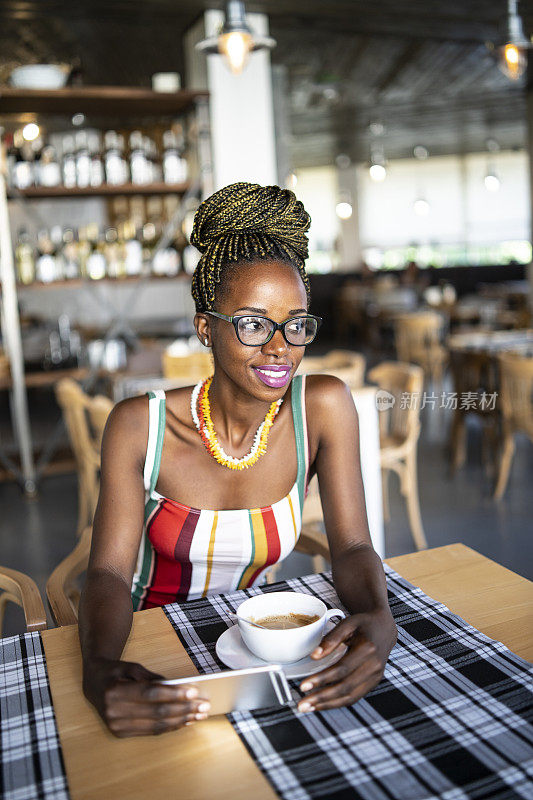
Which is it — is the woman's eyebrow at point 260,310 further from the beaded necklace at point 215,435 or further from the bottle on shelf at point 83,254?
the bottle on shelf at point 83,254

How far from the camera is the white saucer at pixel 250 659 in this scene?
0.94 meters

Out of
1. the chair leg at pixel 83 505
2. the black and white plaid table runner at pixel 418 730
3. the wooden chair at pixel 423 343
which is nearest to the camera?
the black and white plaid table runner at pixel 418 730

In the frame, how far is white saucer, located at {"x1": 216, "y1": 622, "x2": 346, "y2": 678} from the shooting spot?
0.94m

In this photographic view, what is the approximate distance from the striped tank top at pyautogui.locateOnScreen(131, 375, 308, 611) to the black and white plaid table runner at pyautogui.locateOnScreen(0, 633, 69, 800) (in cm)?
38

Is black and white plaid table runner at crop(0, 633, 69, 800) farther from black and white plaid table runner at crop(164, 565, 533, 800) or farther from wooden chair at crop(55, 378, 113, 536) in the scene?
wooden chair at crop(55, 378, 113, 536)

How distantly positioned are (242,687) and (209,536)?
22.0 inches

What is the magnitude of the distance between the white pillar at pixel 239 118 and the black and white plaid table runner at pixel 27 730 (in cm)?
404

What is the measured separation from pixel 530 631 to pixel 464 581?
0.58ft

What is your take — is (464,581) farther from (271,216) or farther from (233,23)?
(233,23)

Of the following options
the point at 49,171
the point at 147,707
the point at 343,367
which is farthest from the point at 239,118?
the point at 147,707

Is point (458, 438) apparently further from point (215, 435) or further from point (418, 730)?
point (418, 730)

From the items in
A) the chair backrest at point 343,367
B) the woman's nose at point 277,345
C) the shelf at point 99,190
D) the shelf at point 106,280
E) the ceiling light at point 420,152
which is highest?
the ceiling light at point 420,152

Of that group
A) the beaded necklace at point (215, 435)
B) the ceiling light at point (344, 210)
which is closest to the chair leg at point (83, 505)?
the beaded necklace at point (215, 435)

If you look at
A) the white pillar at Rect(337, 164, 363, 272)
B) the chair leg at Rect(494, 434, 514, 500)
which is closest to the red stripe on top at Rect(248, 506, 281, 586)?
the chair leg at Rect(494, 434, 514, 500)
